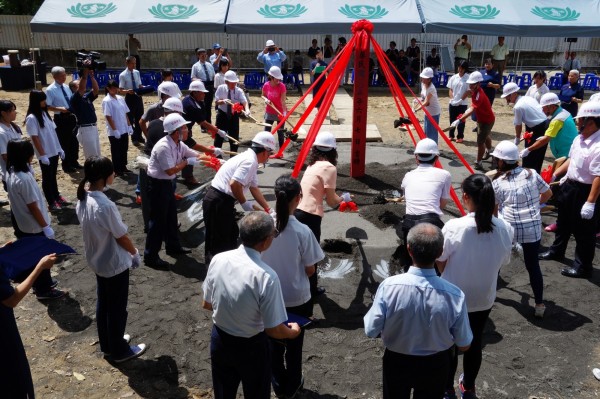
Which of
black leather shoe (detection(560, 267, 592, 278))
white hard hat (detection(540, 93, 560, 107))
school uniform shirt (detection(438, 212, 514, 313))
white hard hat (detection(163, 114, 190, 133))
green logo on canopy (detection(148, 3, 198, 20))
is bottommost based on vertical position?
black leather shoe (detection(560, 267, 592, 278))

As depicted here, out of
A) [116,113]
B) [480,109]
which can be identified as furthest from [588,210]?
[116,113]

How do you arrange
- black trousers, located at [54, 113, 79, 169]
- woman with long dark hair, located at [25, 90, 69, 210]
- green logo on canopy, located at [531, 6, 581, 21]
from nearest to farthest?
woman with long dark hair, located at [25, 90, 69, 210]
black trousers, located at [54, 113, 79, 169]
green logo on canopy, located at [531, 6, 581, 21]

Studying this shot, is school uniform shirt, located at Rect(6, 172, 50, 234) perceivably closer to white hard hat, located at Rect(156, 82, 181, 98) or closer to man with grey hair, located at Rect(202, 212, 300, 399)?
man with grey hair, located at Rect(202, 212, 300, 399)

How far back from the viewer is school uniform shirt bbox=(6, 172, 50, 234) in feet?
17.0

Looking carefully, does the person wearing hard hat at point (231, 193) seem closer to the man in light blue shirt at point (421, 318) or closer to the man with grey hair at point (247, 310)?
the man with grey hair at point (247, 310)

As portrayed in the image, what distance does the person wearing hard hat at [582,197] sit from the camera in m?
5.73

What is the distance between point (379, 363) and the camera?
4.69 metres

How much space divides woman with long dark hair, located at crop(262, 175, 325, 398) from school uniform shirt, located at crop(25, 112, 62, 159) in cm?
505

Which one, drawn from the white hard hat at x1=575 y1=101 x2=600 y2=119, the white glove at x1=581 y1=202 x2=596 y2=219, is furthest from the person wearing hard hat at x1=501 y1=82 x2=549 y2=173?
the white glove at x1=581 y1=202 x2=596 y2=219

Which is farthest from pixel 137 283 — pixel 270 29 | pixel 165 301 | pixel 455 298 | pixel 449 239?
pixel 270 29

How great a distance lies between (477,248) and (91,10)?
16948 millimetres

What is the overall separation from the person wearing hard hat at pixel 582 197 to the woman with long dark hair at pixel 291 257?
3.49 meters

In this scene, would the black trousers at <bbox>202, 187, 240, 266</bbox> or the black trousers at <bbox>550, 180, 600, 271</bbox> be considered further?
the black trousers at <bbox>550, 180, 600, 271</bbox>

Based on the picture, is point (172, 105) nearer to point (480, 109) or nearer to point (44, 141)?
point (44, 141)
